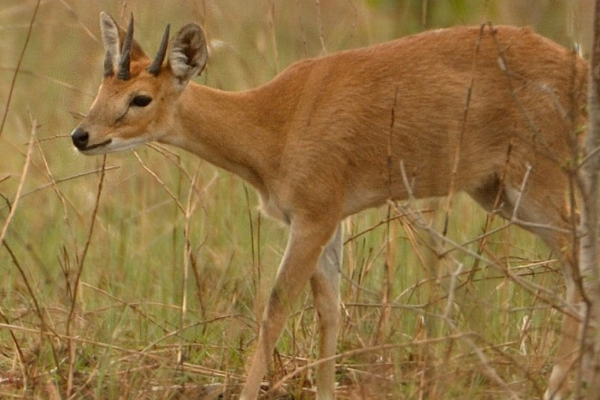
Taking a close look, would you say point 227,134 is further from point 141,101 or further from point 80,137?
point 80,137

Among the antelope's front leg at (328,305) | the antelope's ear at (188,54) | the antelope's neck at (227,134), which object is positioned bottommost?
the antelope's front leg at (328,305)

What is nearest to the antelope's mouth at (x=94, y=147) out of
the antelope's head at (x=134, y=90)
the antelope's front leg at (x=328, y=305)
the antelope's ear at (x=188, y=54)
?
the antelope's head at (x=134, y=90)

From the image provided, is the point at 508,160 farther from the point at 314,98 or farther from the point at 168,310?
the point at 168,310

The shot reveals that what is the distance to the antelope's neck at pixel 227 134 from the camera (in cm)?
704

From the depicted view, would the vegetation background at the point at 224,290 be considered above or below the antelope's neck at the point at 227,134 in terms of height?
below

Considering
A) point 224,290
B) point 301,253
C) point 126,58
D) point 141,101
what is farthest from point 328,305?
point 126,58

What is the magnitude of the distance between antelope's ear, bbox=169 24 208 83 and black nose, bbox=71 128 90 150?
0.57 m

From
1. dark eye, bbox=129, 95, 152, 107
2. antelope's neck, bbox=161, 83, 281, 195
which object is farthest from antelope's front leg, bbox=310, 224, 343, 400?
dark eye, bbox=129, 95, 152, 107

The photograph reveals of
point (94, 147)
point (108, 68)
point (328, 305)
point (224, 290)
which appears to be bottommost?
point (328, 305)

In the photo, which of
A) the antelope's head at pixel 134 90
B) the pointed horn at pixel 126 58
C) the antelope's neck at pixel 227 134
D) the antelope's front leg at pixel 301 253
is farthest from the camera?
the antelope's neck at pixel 227 134

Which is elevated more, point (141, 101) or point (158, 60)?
point (158, 60)

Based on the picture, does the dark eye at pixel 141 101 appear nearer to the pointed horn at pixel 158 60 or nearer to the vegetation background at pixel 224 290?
the pointed horn at pixel 158 60

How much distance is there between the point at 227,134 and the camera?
7086 mm

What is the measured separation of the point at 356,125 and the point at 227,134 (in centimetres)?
62
